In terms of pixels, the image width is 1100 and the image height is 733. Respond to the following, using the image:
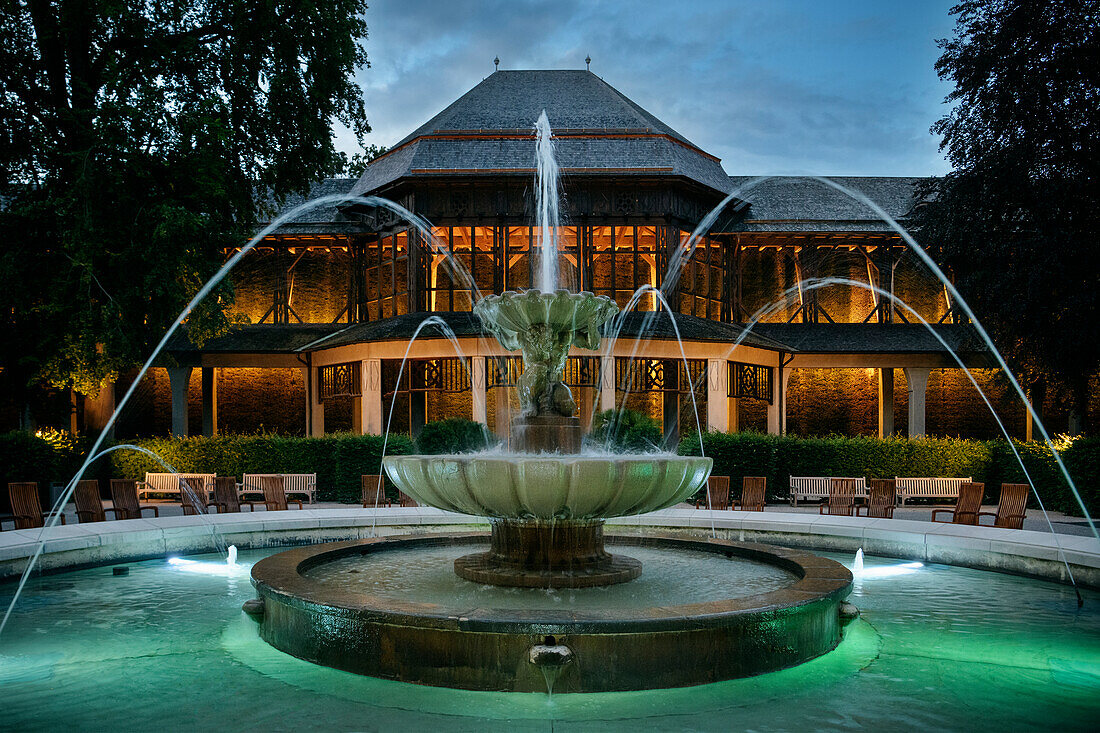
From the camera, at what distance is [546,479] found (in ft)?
21.2

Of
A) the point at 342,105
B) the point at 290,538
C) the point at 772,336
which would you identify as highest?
the point at 342,105

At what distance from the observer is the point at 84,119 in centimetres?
1752

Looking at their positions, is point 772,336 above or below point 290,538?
above

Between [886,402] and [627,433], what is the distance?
13.6 meters

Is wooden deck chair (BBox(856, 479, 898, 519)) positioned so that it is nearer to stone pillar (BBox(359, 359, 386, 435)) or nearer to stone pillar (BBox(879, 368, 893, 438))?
stone pillar (BBox(359, 359, 386, 435))

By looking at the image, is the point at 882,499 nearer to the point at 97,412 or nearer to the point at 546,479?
the point at 546,479

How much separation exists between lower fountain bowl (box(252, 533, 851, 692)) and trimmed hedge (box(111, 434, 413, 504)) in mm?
11901

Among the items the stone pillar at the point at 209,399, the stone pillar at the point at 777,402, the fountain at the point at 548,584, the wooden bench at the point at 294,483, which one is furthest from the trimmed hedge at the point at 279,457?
the stone pillar at the point at 777,402

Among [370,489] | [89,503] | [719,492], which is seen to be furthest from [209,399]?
[719,492]

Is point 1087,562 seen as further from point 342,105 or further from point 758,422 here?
point 758,422

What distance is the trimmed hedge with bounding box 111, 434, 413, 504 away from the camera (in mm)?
18062

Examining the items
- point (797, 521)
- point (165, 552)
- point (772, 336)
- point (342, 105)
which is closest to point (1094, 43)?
point (772, 336)

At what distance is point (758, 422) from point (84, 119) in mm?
22445

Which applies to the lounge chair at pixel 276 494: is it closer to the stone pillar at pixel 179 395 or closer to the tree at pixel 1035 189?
the stone pillar at pixel 179 395
